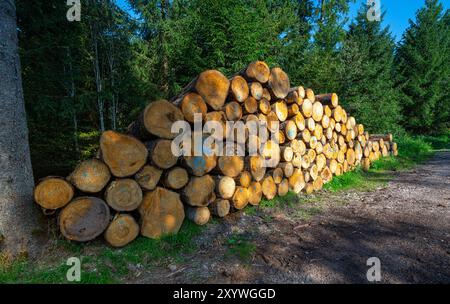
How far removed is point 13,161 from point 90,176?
857mm

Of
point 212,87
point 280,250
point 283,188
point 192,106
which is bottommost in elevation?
point 280,250

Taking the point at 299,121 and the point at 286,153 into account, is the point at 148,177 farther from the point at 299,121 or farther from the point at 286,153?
the point at 299,121

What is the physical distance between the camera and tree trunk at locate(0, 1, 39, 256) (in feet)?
9.64

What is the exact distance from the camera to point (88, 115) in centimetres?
1114

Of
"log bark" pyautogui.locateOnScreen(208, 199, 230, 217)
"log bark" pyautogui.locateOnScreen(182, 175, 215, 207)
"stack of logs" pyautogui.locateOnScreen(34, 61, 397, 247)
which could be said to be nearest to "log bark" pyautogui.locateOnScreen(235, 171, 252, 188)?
"stack of logs" pyautogui.locateOnScreen(34, 61, 397, 247)

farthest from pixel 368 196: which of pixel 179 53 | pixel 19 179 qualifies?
pixel 179 53

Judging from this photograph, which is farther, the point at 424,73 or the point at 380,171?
the point at 424,73

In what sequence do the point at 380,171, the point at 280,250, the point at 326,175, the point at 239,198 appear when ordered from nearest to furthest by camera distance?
the point at 280,250 → the point at 239,198 → the point at 326,175 → the point at 380,171

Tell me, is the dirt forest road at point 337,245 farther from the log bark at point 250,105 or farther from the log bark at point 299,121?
the log bark at point 250,105

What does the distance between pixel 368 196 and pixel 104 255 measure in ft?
16.4

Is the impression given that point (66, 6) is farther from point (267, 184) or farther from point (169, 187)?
point (267, 184)

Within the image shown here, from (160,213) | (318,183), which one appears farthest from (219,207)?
(318,183)

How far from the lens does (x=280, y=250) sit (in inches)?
130

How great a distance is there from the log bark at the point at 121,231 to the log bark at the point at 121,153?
1.68ft
